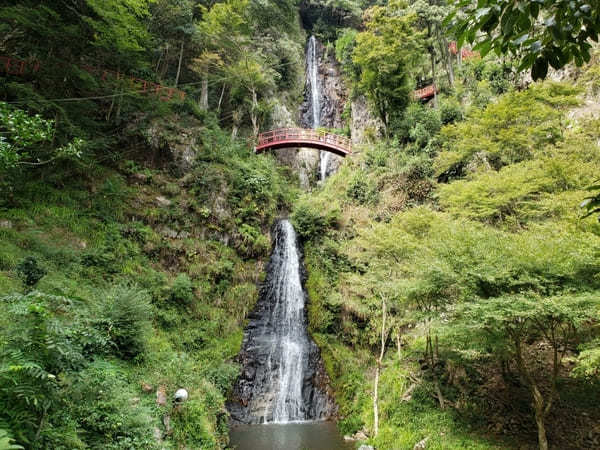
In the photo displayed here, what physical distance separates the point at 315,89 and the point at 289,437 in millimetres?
31357

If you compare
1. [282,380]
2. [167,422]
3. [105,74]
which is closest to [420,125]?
[282,380]

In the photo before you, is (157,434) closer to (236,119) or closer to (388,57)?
(388,57)

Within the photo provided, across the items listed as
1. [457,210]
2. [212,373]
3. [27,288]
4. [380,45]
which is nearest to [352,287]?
[457,210]

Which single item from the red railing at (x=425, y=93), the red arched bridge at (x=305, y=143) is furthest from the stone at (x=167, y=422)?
the red railing at (x=425, y=93)

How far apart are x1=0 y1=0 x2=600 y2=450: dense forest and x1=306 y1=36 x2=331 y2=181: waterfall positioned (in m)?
6.02

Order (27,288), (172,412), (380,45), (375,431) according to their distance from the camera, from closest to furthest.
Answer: (172,412)
(27,288)
(375,431)
(380,45)

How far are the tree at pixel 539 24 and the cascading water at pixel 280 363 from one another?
11527mm

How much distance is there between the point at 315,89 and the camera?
109 feet

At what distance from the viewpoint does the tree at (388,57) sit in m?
17.8

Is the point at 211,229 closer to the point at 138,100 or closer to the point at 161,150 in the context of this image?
the point at 161,150

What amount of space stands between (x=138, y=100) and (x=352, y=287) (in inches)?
536

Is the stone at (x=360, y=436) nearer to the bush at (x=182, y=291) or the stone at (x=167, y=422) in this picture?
the stone at (x=167, y=422)

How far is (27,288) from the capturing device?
7195 mm

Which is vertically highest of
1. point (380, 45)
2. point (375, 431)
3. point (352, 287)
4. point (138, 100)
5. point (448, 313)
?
point (380, 45)
